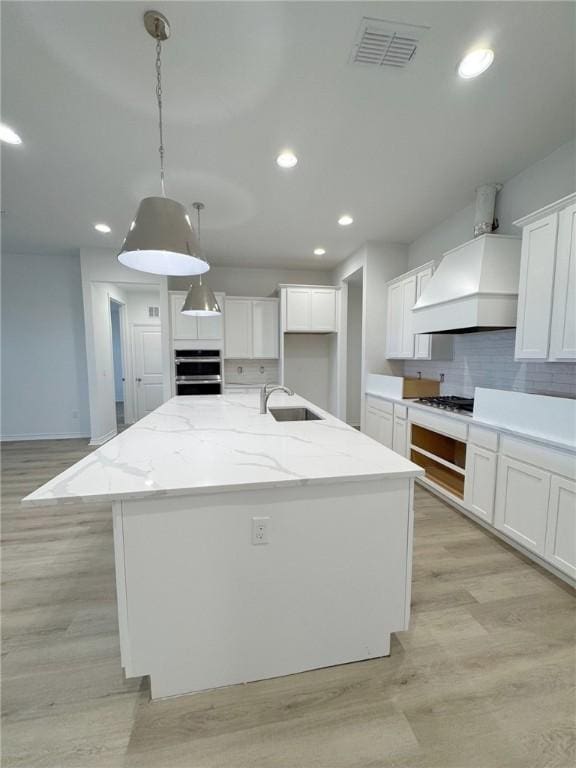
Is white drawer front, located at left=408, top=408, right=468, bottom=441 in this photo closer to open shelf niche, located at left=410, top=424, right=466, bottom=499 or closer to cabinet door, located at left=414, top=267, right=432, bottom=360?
open shelf niche, located at left=410, top=424, right=466, bottom=499

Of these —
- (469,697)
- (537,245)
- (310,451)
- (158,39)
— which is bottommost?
(469,697)

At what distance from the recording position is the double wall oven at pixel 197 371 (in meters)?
4.99

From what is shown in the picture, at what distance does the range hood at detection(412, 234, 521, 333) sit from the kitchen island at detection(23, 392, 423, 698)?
1818 millimetres

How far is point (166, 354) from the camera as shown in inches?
195

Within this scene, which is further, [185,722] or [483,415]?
[483,415]

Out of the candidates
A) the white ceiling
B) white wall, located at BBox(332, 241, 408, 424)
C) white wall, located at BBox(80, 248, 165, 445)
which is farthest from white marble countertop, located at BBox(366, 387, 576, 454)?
white wall, located at BBox(80, 248, 165, 445)

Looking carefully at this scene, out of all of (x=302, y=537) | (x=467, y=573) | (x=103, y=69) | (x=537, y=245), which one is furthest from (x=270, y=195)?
(x=467, y=573)

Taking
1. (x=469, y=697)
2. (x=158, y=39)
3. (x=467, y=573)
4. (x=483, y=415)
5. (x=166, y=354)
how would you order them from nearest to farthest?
(x=469, y=697)
(x=158, y=39)
(x=467, y=573)
(x=483, y=415)
(x=166, y=354)

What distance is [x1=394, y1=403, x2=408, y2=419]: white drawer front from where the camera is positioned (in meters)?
3.54

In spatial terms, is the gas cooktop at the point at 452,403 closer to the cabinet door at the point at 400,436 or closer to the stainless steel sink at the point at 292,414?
the cabinet door at the point at 400,436

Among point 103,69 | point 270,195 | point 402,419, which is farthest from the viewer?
point 402,419

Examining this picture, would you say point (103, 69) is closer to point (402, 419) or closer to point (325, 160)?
point (325, 160)

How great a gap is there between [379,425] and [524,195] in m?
2.70

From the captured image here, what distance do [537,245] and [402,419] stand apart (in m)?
1.97
